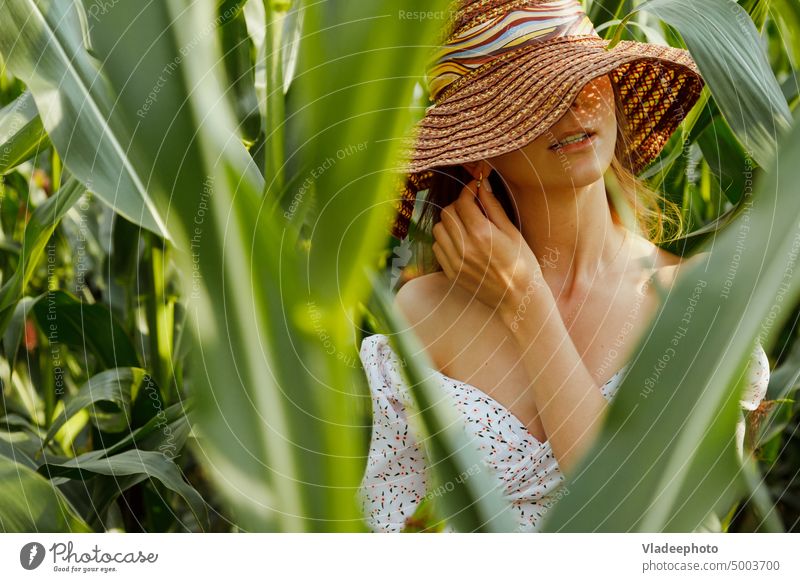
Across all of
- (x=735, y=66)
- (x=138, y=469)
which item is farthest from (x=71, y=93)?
(x=735, y=66)

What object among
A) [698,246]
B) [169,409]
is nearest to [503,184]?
[698,246]

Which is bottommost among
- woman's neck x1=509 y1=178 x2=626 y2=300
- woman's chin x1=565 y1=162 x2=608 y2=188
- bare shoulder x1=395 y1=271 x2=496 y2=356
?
bare shoulder x1=395 y1=271 x2=496 y2=356

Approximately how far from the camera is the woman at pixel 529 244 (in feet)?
1.45

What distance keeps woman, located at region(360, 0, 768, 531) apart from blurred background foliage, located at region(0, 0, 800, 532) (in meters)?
0.03

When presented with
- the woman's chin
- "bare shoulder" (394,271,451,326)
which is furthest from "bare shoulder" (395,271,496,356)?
the woman's chin

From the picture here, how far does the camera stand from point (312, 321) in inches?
12.7

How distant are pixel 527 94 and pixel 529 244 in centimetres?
11

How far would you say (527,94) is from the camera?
43 cm

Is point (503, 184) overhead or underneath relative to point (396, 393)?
overhead

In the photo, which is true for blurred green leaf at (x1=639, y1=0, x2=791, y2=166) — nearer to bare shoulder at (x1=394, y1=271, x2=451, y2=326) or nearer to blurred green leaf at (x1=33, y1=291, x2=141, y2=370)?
bare shoulder at (x1=394, y1=271, x2=451, y2=326)

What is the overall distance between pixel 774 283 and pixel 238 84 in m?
0.35

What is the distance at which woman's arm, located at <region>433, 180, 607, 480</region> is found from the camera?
1.51ft
